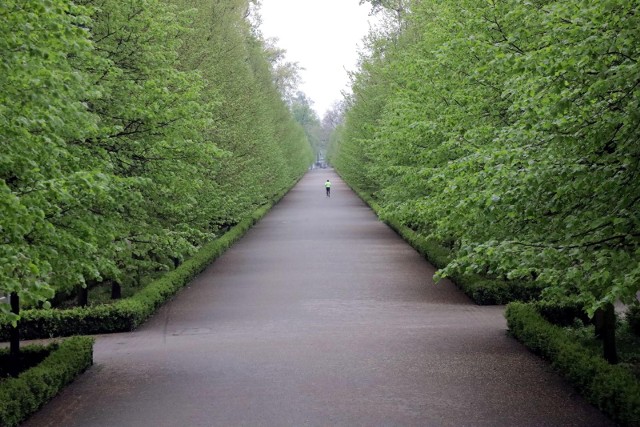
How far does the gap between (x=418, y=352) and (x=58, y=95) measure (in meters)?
7.05

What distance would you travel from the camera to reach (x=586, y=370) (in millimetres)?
8992

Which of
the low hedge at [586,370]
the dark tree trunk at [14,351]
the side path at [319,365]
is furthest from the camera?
the dark tree trunk at [14,351]

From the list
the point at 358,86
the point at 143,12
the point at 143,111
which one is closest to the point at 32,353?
the point at 143,111

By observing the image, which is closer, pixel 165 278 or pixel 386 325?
pixel 386 325

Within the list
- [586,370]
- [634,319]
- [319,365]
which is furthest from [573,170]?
[634,319]

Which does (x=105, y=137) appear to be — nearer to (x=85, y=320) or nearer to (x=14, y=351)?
(x=14, y=351)

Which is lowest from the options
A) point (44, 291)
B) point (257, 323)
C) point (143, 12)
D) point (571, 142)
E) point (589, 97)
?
point (257, 323)

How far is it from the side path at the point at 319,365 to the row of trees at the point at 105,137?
163 cm

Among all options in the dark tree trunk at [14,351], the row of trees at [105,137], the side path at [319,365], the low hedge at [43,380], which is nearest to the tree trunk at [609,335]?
the side path at [319,365]

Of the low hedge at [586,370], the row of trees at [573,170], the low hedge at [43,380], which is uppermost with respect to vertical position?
the row of trees at [573,170]

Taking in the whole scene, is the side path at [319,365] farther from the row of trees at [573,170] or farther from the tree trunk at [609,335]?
the row of trees at [573,170]

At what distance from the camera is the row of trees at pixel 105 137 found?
7125mm

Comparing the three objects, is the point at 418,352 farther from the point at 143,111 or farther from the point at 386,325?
the point at 143,111

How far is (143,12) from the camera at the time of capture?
14.7m
